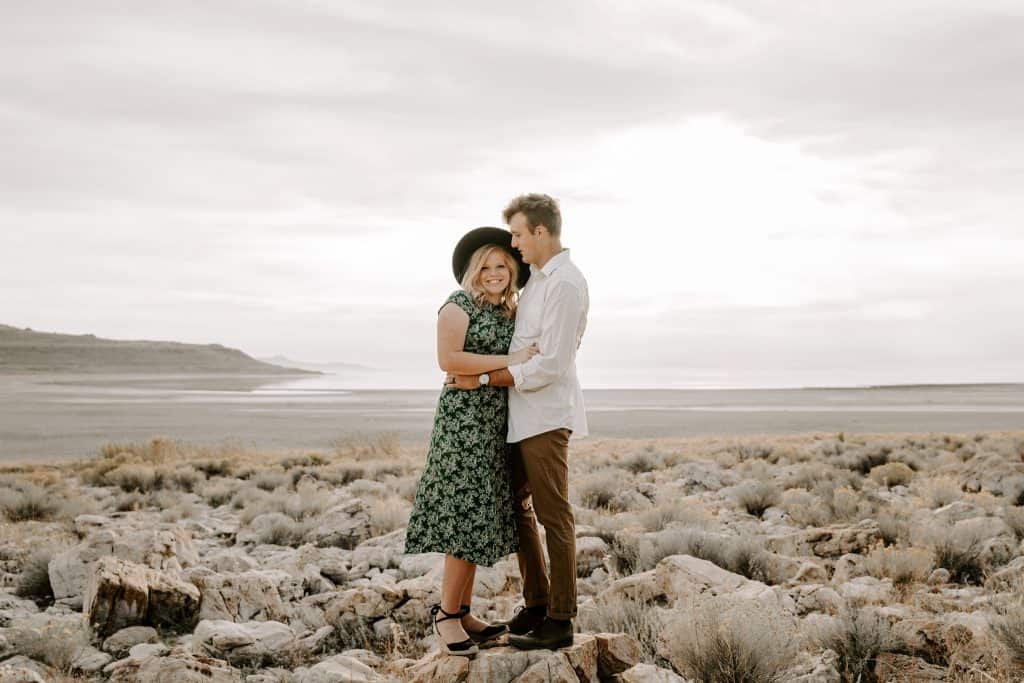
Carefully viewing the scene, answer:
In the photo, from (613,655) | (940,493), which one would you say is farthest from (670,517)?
(613,655)

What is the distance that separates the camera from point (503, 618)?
7527 millimetres

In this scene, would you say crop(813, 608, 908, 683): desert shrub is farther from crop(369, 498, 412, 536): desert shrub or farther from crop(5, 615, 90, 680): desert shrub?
crop(369, 498, 412, 536): desert shrub

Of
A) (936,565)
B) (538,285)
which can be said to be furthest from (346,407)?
(538,285)

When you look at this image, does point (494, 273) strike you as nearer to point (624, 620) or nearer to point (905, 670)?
point (624, 620)

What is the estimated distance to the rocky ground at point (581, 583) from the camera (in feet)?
19.9

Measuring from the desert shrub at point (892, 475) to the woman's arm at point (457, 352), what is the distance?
12680 mm

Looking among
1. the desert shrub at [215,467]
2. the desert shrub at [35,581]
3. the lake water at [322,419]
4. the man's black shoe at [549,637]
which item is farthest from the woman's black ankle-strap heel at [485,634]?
the lake water at [322,419]

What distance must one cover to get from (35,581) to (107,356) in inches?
4862

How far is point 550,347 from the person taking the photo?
4.77 metres

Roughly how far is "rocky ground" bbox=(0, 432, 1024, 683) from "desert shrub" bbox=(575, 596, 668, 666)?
0.02 m

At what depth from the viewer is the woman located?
5.00 meters

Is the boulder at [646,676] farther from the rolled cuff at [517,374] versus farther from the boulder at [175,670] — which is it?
the boulder at [175,670]

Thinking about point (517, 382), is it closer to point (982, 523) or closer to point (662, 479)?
point (982, 523)

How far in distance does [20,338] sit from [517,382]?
13192cm
